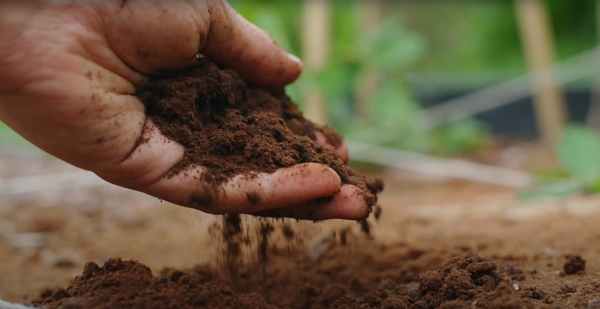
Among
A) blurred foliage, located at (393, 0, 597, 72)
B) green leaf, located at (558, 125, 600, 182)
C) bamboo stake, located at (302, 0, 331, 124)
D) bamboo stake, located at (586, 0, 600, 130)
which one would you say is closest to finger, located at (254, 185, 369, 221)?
green leaf, located at (558, 125, 600, 182)

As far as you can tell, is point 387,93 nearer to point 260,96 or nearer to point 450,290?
point 260,96

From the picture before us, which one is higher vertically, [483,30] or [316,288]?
[483,30]

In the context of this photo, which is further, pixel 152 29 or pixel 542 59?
pixel 542 59

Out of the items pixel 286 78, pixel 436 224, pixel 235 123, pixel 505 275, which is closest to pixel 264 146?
pixel 235 123

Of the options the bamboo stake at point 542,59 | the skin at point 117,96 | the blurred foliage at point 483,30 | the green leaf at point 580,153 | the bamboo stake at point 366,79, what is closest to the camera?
the skin at point 117,96

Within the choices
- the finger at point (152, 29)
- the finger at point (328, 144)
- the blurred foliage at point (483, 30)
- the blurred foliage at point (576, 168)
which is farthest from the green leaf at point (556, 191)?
the blurred foliage at point (483, 30)

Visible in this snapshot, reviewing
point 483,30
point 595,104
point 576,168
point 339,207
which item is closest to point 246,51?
point 339,207

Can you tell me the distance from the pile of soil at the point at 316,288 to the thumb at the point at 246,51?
2.12 ft

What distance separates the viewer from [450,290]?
4.55 ft

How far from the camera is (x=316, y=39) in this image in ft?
14.9

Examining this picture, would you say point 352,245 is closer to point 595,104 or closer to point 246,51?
point 246,51

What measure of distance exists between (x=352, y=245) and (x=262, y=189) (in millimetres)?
852

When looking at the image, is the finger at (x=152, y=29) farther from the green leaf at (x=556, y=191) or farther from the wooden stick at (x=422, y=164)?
the wooden stick at (x=422, y=164)

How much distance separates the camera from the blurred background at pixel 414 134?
2.74m
